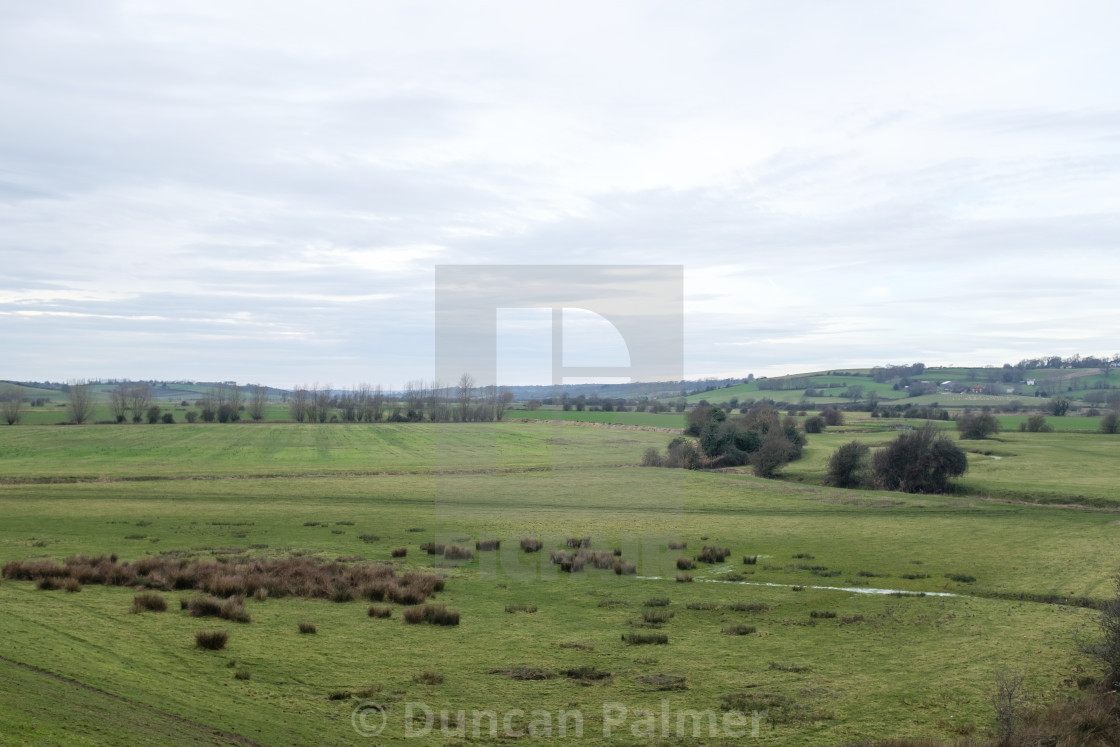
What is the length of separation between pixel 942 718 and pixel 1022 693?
6.73 feet

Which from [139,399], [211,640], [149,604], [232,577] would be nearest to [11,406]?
[139,399]

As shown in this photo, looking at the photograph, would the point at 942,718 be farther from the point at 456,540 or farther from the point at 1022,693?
the point at 456,540

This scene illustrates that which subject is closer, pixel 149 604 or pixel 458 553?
pixel 149 604

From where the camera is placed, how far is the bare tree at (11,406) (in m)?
108

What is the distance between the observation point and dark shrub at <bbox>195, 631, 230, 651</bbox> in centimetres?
1585

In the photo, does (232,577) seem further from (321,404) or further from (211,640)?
(321,404)

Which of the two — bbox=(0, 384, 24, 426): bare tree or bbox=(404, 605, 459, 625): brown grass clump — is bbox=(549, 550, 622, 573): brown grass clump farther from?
bbox=(0, 384, 24, 426): bare tree

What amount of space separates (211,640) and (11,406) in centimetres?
11737

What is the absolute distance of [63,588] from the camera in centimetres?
2070

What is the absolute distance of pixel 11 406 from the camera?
10906 cm

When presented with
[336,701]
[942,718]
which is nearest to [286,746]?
[336,701]

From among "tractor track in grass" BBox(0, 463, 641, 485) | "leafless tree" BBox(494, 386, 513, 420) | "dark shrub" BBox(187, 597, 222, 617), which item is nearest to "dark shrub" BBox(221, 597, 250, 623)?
"dark shrub" BBox(187, 597, 222, 617)

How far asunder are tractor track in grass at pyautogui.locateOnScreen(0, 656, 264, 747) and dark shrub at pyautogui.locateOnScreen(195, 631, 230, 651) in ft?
10.7

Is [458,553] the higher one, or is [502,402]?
[502,402]
